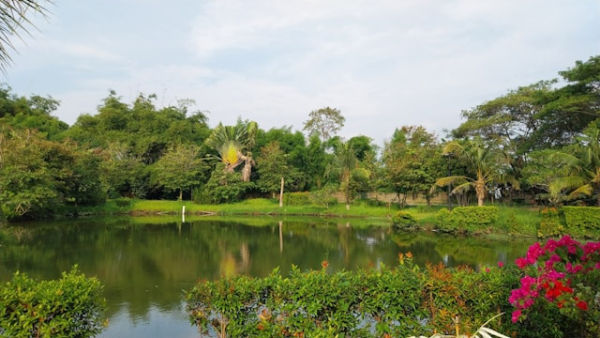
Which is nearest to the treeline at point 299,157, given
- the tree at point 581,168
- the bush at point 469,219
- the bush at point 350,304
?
the tree at point 581,168

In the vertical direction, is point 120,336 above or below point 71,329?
below

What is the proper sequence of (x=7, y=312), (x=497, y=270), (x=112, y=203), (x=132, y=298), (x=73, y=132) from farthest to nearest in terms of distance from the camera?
(x=73, y=132) < (x=112, y=203) < (x=132, y=298) < (x=497, y=270) < (x=7, y=312)

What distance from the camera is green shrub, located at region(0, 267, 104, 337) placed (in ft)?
12.3

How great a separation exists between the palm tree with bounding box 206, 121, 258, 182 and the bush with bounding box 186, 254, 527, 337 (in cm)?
3374

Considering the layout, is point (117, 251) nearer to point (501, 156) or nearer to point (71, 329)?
point (71, 329)

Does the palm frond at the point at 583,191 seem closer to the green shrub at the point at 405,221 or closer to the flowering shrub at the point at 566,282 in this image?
the green shrub at the point at 405,221

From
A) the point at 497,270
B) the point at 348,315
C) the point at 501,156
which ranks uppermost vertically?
the point at 501,156

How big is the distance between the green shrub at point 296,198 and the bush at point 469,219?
14292 millimetres

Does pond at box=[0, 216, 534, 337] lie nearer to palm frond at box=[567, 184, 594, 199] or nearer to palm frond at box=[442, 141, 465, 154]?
palm frond at box=[567, 184, 594, 199]

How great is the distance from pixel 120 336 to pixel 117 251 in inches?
356

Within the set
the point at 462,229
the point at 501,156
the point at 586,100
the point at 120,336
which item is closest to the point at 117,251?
the point at 120,336

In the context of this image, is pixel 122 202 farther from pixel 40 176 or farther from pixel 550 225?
pixel 550 225

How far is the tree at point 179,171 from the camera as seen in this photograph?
116ft

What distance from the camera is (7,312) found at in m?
3.79
